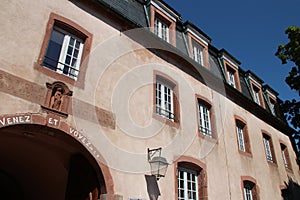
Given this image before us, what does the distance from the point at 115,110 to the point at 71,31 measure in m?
2.34

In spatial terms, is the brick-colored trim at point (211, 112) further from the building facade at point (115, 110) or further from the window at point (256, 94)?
the window at point (256, 94)

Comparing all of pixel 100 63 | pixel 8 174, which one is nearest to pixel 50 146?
pixel 100 63

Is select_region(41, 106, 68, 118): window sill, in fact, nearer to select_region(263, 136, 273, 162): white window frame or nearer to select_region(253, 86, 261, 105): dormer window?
select_region(263, 136, 273, 162): white window frame

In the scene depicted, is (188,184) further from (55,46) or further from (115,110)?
(55,46)

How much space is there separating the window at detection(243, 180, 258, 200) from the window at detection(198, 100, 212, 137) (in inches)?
104

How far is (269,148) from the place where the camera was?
12750mm

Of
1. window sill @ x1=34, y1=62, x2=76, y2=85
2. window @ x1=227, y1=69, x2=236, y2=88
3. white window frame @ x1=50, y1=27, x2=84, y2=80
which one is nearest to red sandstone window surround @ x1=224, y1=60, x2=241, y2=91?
Result: window @ x1=227, y1=69, x2=236, y2=88

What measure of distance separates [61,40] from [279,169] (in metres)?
11.6

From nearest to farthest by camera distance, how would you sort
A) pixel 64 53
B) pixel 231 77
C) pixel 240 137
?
pixel 64 53, pixel 240 137, pixel 231 77

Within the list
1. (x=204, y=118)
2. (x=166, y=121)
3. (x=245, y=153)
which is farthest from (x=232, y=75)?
(x=166, y=121)

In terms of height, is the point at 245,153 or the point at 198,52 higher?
the point at 198,52

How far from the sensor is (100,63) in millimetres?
6527

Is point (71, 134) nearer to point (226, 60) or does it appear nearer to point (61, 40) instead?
point (61, 40)

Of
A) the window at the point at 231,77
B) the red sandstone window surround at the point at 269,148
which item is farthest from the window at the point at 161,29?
the red sandstone window surround at the point at 269,148
